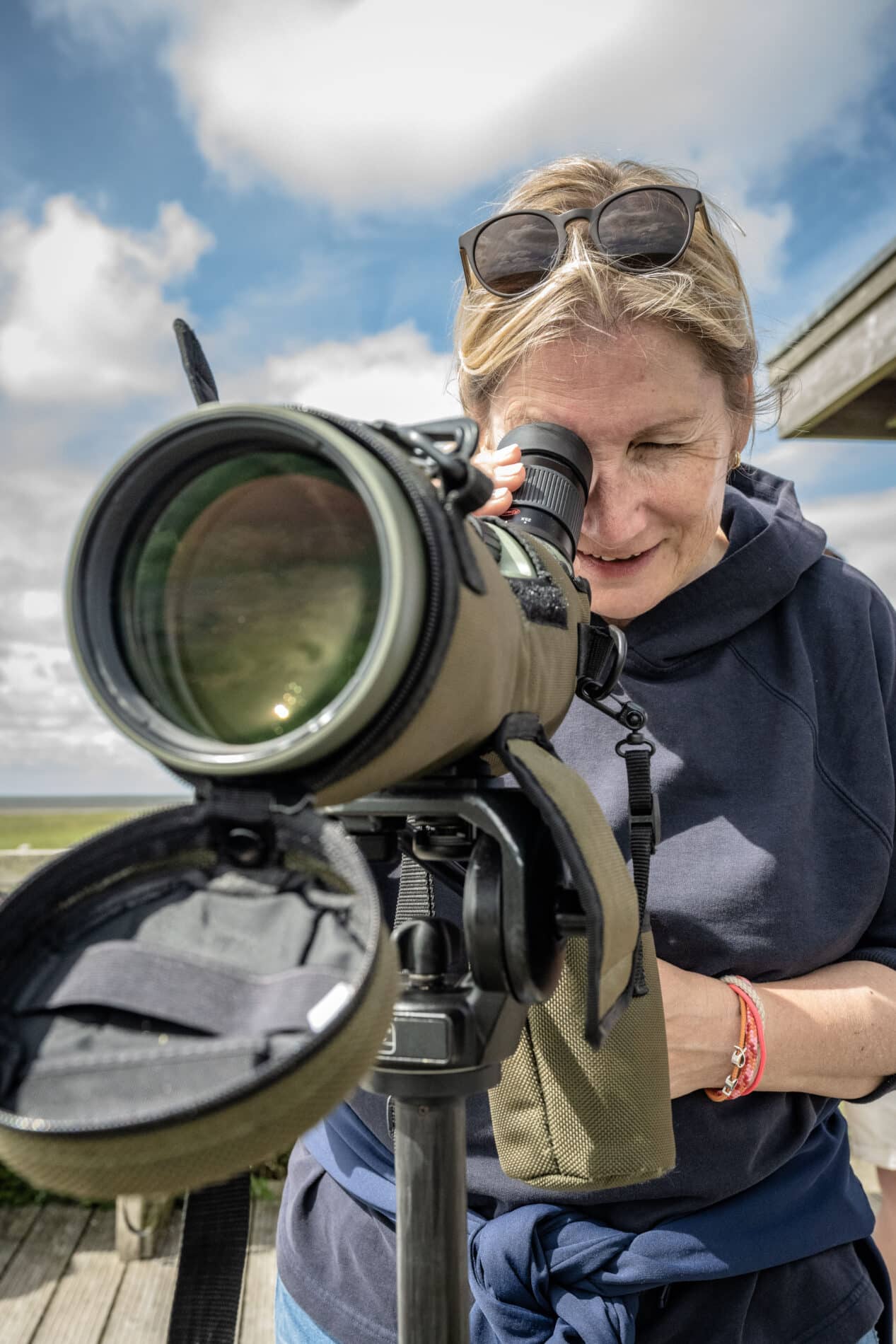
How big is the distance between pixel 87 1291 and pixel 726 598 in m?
2.05

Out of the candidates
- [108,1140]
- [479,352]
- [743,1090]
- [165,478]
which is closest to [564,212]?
[479,352]

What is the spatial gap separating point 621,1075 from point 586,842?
0.91 feet

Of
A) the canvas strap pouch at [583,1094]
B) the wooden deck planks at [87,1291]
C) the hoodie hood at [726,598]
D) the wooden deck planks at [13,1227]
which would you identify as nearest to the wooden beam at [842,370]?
the hoodie hood at [726,598]

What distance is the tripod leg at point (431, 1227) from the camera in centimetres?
63

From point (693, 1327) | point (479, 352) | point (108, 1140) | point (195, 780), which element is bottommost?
point (693, 1327)

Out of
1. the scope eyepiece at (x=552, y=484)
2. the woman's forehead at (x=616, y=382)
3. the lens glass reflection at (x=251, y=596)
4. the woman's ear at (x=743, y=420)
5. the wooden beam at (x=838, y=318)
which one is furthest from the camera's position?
the wooden beam at (x=838, y=318)

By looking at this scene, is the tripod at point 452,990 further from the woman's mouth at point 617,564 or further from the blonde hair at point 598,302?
the blonde hair at point 598,302

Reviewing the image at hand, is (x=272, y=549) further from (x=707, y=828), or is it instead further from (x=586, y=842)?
(x=707, y=828)

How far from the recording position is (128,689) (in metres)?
0.51

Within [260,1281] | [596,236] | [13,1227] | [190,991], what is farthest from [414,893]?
[13,1227]

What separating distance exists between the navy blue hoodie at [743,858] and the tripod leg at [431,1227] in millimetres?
302

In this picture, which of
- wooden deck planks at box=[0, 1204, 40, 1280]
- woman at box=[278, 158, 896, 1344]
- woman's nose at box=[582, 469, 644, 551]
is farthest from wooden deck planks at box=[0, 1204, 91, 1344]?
woman's nose at box=[582, 469, 644, 551]

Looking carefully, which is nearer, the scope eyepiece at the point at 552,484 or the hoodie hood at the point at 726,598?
the scope eyepiece at the point at 552,484

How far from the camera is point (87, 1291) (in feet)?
7.28
